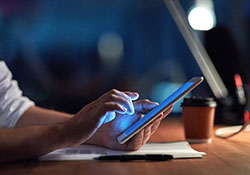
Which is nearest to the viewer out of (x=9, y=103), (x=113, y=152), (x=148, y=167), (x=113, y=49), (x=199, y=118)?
(x=148, y=167)

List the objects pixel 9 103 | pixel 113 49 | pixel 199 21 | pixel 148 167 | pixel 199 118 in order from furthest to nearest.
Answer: pixel 113 49 < pixel 199 21 < pixel 9 103 < pixel 199 118 < pixel 148 167

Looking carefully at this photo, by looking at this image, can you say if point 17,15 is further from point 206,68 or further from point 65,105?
point 206,68

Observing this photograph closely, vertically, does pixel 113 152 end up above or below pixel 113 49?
below

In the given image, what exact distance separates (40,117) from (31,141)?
13.2 inches

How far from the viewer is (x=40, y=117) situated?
97cm

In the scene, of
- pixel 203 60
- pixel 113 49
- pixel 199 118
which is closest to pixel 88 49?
pixel 113 49

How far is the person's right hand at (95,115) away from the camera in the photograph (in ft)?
2.06

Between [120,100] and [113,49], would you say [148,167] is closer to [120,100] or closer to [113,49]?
[120,100]

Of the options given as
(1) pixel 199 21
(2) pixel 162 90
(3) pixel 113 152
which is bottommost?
(2) pixel 162 90

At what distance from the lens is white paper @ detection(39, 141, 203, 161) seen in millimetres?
661

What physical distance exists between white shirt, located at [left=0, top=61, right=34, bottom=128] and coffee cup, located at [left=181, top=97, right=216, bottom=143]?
18.8 inches

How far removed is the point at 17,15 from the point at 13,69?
417 millimetres

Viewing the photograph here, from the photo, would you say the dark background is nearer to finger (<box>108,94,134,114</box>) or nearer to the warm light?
the warm light

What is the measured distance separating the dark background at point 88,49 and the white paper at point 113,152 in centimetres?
180
